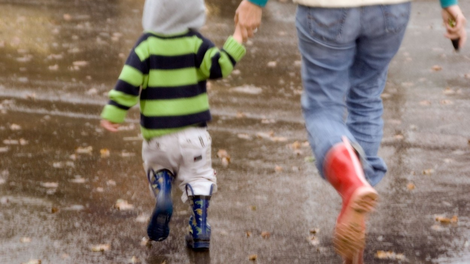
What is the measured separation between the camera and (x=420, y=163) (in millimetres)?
5535

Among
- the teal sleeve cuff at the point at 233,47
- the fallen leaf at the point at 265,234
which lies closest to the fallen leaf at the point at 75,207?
the fallen leaf at the point at 265,234

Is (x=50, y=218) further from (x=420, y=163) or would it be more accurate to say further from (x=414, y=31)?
(x=414, y=31)

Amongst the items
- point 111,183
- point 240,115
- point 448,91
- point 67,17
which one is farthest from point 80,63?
point 448,91

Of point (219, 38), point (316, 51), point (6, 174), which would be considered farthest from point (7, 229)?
point (219, 38)

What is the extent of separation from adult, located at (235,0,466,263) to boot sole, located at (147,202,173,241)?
0.93 metres

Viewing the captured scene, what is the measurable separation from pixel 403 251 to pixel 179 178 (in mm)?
1317

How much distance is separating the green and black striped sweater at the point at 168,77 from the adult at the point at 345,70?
0.34 metres

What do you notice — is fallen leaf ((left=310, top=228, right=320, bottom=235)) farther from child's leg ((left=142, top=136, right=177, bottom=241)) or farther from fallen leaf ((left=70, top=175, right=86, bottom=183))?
fallen leaf ((left=70, top=175, right=86, bottom=183))

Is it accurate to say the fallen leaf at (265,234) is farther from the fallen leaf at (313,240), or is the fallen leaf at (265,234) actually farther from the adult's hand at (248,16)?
the adult's hand at (248,16)

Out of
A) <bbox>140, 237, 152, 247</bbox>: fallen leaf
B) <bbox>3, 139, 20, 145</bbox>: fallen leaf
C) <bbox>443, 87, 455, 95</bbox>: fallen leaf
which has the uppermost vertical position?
<bbox>140, 237, 152, 247</bbox>: fallen leaf

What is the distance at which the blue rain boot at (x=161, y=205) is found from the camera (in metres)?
3.86

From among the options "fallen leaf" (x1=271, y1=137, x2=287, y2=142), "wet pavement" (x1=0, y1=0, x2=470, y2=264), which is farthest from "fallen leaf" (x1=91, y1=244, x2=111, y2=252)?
"fallen leaf" (x1=271, y1=137, x2=287, y2=142)

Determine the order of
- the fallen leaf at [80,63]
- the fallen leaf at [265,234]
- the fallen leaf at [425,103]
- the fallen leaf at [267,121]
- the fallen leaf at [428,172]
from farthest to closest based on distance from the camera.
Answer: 1. the fallen leaf at [80,63]
2. the fallen leaf at [425,103]
3. the fallen leaf at [267,121]
4. the fallen leaf at [428,172]
5. the fallen leaf at [265,234]

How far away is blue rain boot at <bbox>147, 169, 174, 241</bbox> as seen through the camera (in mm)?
3863
